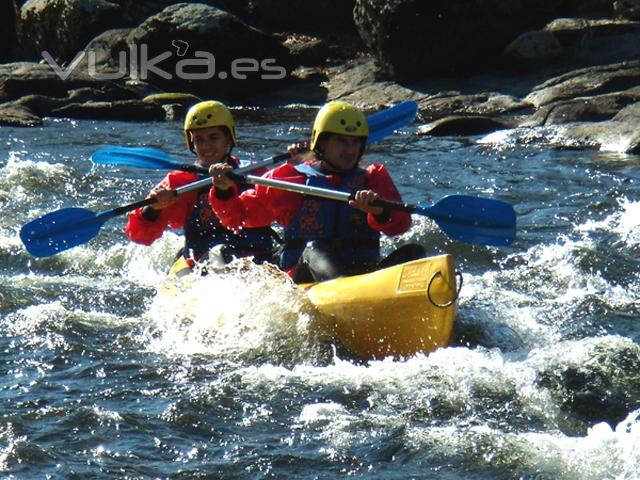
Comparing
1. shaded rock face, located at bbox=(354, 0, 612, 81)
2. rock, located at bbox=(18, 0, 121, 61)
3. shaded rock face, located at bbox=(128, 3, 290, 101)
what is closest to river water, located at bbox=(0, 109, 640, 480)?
shaded rock face, located at bbox=(354, 0, 612, 81)

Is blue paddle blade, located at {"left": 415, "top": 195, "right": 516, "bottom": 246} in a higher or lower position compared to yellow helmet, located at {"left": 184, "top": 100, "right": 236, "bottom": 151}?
lower

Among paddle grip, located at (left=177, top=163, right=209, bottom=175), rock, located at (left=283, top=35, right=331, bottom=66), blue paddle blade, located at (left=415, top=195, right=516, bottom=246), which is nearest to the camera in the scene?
blue paddle blade, located at (left=415, top=195, right=516, bottom=246)

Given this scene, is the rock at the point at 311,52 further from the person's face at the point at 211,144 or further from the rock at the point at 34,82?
the person's face at the point at 211,144

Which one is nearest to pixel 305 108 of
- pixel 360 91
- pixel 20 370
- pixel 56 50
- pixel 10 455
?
pixel 360 91

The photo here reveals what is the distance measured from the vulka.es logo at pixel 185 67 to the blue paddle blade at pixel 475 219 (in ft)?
42.8

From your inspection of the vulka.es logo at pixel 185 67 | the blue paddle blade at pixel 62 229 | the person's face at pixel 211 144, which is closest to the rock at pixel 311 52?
the vulka.es logo at pixel 185 67

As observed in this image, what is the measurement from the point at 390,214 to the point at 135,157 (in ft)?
7.08

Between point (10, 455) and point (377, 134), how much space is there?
163 inches

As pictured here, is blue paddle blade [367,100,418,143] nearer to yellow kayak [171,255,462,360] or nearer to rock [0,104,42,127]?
yellow kayak [171,255,462,360]

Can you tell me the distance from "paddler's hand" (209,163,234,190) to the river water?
18.8 inches

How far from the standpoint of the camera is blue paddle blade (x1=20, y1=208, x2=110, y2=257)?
743 cm

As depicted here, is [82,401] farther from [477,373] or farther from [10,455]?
[477,373]

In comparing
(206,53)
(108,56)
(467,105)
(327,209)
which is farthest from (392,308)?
(108,56)

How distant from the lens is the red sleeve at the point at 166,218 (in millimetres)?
7414
